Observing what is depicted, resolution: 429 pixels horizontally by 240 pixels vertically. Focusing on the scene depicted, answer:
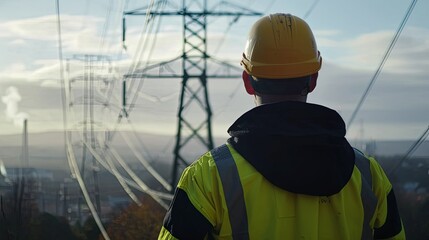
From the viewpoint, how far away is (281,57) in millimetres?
1938

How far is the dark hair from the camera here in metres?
1.94

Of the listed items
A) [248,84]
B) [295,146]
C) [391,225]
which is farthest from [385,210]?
[248,84]

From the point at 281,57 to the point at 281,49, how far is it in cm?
3

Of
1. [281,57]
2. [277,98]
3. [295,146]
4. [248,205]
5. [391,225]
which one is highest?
[281,57]

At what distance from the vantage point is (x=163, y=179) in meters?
13.4

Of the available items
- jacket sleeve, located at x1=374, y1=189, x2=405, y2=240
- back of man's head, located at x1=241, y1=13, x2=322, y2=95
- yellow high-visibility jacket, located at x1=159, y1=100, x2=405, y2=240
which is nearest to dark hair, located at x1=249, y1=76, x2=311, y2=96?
back of man's head, located at x1=241, y1=13, x2=322, y2=95

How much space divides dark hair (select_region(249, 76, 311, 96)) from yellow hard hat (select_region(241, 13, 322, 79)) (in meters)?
0.01

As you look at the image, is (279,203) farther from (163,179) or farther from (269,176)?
(163,179)

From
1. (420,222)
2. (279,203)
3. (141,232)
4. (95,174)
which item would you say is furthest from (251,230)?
(95,174)

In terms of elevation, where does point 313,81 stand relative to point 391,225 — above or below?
above

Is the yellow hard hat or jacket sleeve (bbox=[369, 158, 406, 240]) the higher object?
the yellow hard hat

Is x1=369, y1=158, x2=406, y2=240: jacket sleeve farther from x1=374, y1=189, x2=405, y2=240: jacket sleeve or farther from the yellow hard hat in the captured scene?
the yellow hard hat

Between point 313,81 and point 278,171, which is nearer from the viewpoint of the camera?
point 278,171

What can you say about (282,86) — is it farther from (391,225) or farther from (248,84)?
(391,225)
